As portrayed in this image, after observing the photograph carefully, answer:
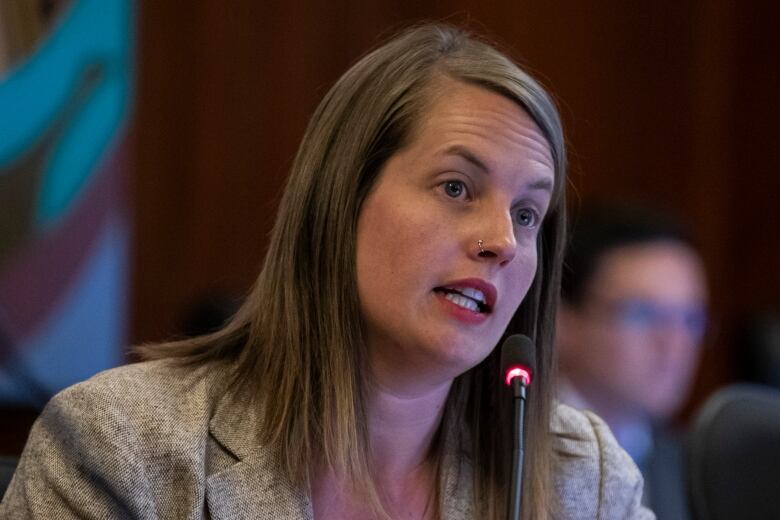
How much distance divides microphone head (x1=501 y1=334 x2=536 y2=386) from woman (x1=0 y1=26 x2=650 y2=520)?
77mm

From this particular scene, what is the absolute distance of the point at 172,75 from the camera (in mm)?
3576

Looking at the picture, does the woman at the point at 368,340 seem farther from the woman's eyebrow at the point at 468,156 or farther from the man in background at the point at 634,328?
the man in background at the point at 634,328

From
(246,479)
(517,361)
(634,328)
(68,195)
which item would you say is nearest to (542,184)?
(517,361)

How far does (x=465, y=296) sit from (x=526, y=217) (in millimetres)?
170

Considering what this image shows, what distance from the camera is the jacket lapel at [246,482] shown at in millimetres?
1658

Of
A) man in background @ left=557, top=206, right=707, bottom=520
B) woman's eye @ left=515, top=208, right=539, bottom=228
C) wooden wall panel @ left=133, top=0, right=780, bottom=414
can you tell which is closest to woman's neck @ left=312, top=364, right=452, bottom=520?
woman's eye @ left=515, top=208, right=539, bottom=228

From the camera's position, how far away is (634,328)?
315cm

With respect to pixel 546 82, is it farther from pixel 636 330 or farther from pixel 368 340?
pixel 368 340

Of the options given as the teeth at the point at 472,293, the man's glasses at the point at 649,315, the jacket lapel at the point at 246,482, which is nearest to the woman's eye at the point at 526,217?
the teeth at the point at 472,293

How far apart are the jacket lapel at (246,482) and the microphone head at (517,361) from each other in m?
0.33

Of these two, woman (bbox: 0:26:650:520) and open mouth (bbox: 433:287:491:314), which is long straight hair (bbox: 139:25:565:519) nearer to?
woman (bbox: 0:26:650:520)

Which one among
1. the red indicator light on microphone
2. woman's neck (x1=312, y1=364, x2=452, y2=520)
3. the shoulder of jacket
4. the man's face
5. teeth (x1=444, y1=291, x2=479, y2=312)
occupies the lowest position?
the man's face

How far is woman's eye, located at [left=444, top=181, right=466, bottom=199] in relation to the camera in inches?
68.2

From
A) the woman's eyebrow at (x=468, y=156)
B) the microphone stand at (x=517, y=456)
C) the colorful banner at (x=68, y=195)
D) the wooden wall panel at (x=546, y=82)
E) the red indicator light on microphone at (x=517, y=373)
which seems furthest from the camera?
the wooden wall panel at (x=546, y=82)
